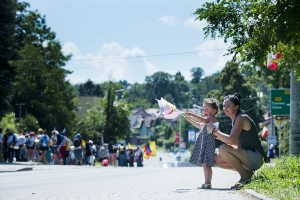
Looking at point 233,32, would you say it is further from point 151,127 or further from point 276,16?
point 151,127

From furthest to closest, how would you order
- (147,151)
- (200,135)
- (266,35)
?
(147,151), (200,135), (266,35)

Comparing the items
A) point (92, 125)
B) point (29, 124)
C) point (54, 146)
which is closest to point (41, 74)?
point (29, 124)

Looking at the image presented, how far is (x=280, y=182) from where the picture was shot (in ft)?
34.9

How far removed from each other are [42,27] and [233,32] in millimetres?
63829

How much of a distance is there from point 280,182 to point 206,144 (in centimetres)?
155

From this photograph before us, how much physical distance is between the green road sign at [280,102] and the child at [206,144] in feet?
54.6

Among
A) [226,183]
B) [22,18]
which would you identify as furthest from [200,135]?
[22,18]

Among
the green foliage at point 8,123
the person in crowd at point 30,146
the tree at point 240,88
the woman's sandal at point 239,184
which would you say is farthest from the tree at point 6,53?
the tree at point 240,88

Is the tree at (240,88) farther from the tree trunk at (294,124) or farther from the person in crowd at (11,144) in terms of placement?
the tree trunk at (294,124)

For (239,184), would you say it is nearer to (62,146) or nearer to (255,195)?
(255,195)

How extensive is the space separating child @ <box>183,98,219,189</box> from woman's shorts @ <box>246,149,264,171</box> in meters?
0.68

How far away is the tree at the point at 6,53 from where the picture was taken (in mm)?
38156

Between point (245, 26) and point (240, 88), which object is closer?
point (245, 26)

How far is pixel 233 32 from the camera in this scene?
36.2 ft
